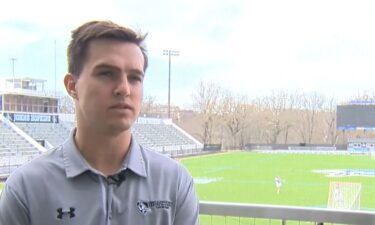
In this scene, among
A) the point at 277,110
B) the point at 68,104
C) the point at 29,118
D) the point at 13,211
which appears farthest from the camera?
the point at 29,118

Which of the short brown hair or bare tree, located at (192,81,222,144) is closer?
the short brown hair

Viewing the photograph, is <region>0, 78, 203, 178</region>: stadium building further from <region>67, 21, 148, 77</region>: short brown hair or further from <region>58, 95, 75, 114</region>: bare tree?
<region>67, 21, 148, 77</region>: short brown hair

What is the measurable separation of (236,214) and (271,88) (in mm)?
1306

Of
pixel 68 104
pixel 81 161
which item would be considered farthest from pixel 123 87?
pixel 68 104

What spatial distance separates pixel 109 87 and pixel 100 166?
0.12m

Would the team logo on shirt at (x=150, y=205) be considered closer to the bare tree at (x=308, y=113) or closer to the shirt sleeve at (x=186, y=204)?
the shirt sleeve at (x=186, y=204)

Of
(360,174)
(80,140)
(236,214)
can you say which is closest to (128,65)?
(80,140)

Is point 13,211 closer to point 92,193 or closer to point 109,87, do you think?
point 92,193

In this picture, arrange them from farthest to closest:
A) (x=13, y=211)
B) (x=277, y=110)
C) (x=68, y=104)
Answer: (x=277, y=110) → (x=68, y=104) → (x=13, y=211)

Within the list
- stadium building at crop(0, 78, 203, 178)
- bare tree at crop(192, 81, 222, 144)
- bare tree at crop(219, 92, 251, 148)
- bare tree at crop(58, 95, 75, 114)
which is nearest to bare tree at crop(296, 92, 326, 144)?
bare tree at crop(219, 92, 251, 148)

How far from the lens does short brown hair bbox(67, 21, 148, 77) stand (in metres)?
A: 0.63

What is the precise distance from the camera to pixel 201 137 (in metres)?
2.61

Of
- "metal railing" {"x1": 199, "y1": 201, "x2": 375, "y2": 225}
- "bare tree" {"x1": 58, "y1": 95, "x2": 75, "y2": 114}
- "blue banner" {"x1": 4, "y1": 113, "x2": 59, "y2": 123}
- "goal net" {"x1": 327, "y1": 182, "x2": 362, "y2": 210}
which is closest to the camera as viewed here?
"bare tree" {"x1": 58, "y1": 95, "x2": 75, "y2": 114}

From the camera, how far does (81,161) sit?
2.12 feet
